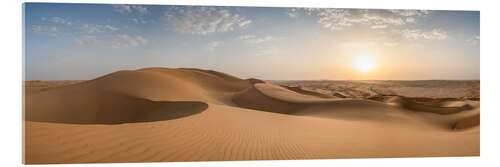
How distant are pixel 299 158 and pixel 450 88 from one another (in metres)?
4.02

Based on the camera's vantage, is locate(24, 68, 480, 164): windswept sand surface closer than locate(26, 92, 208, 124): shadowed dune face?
Yes

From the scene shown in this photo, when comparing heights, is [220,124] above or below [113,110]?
below

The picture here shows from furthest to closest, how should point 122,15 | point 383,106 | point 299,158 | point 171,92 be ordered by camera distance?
point 171,92 → point 383,106 → point 122,15 → point 299,158

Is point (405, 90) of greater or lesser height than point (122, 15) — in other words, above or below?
below

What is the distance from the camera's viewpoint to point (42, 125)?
464 centimetres

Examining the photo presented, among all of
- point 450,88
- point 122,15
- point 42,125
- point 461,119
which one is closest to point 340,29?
point 450,88

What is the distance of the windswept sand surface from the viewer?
4.60 metres

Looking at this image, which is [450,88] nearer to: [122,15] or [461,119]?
[461,119]

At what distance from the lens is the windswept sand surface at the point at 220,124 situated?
15.1 ft

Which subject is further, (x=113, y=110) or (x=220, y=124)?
(x=113, y=110)

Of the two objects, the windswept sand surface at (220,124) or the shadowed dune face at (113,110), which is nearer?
the windswept sand surface at (220,124)

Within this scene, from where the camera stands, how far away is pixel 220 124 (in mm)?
5602

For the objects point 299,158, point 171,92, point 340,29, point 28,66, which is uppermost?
point 340,29

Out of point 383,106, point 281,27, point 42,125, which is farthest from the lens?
point 383,106
